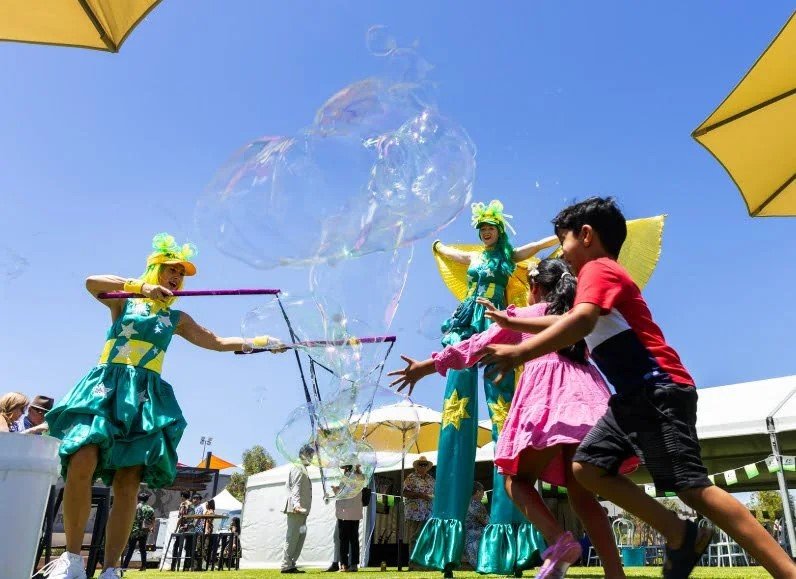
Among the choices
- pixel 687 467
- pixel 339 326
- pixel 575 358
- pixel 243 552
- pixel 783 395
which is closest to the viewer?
pixel 687 467

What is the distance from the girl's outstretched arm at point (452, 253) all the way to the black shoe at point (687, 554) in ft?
11.0

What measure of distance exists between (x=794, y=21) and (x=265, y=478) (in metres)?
12.2

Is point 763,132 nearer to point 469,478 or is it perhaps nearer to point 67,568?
point 469,478

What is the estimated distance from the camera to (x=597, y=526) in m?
2.73

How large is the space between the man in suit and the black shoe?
20.6 feet

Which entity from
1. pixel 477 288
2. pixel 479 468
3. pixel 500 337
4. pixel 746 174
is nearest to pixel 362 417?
pixel 477 288

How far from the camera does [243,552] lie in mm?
13688

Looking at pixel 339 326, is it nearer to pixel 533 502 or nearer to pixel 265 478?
pixel 533 502

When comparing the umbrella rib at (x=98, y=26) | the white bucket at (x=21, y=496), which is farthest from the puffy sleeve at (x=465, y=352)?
the umbrella rib at (x=98, y=26)

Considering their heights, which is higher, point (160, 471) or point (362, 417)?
point (362, 417)

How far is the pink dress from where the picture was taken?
2.85m

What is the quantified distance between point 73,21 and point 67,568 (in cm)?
347

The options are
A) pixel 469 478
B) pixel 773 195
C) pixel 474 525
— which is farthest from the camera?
pixel 474 525

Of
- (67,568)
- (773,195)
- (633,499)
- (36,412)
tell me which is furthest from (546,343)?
(36,412)
